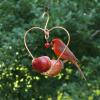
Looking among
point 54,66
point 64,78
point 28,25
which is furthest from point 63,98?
point 54,66

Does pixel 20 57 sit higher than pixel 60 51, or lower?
lower

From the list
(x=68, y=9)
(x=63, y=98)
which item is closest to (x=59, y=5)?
(x=68, y=9)

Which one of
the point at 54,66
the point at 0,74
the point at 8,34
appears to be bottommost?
the point at 0,74

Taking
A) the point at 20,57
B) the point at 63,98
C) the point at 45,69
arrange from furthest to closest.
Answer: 1. the point at 20,57
2. the point at 63,98
3. the point at 45,69

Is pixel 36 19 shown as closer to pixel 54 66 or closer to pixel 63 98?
pixel 63 98

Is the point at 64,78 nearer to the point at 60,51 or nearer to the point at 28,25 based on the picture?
the point at 28,25

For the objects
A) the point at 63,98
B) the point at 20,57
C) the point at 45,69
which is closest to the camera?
the point at 45,69

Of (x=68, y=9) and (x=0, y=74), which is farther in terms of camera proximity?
(x=0, y=74)
